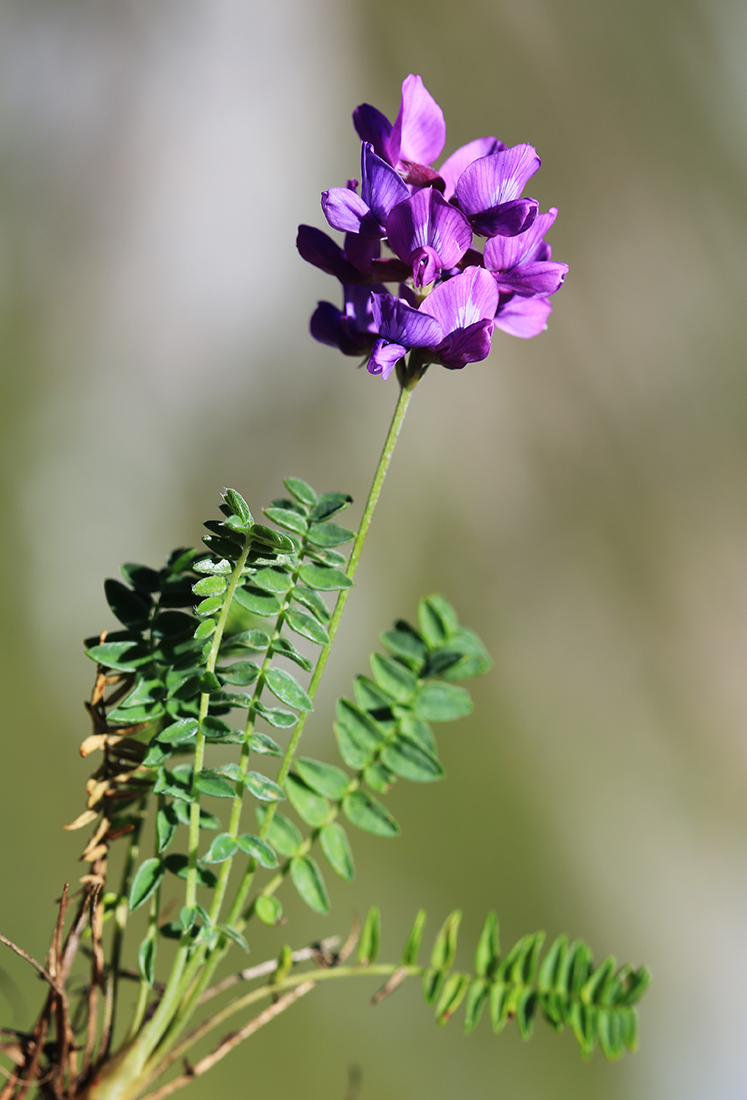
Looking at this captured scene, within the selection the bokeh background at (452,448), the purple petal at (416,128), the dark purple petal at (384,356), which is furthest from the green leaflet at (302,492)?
the bokeh background at (452,448)

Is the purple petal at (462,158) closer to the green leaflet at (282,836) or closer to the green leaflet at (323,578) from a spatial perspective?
the green leaflet at (323,578)

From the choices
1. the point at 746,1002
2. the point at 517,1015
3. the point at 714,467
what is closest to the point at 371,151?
the point at 517,1015

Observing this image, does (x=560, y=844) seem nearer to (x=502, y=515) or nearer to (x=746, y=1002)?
(x=746, y=1002)

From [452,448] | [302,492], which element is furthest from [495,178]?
[452,448]

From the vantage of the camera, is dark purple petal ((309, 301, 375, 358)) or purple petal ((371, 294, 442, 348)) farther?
dark purple petal ((309, 301, 375, 358))

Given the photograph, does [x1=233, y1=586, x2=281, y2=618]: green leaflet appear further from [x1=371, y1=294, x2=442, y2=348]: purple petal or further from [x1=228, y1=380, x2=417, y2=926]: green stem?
[x1=371, y1=294, x2=442, y2=348]: purple petal

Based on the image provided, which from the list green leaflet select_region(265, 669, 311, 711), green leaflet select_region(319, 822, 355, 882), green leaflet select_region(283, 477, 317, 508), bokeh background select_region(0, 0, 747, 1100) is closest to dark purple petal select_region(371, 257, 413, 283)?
green leaflet select_region(283, 477, 317, 508)

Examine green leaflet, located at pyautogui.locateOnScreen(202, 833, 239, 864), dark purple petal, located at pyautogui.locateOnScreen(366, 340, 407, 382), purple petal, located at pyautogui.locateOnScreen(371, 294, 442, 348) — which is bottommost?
green leaflet, located at pyautogui.locateOnScreen(202, 833, 239, 864)

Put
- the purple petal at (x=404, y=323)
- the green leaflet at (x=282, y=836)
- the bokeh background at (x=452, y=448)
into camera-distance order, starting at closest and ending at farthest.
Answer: the purple petal at (x=404, y=323), the green leaflet at (x=282, y=836), the bokeh background at (x=452, y=448)
